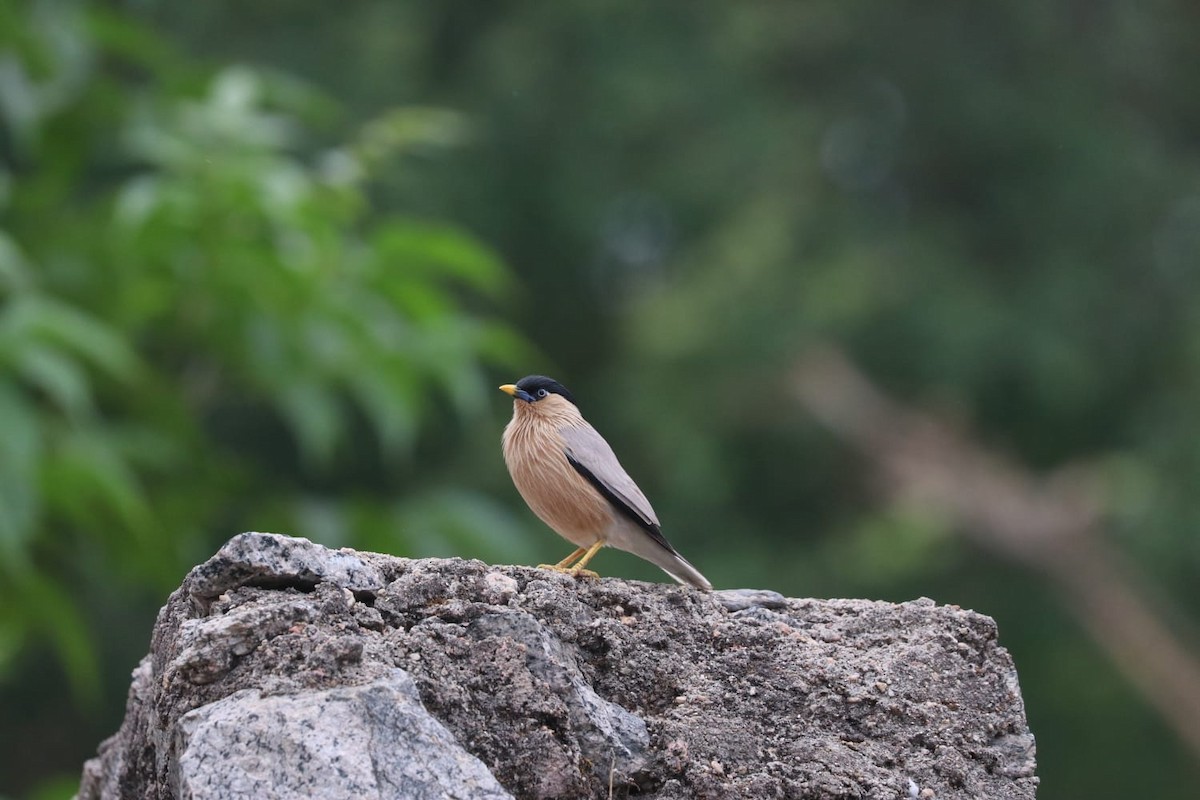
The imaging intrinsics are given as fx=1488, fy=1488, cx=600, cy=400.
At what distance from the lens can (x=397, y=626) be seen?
2.95 metres

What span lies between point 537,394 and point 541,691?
229 cm

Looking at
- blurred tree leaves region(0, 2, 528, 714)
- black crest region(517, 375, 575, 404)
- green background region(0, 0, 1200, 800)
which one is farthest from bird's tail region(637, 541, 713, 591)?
green background region(0, 0, 1200, 800)

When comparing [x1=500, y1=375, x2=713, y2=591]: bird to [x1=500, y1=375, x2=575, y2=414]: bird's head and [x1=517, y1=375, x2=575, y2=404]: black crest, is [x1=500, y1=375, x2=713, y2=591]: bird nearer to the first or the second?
[x1=500, y1=375, x2=575, y2=414]: bird's head

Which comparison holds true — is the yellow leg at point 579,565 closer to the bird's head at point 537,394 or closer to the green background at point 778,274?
the bird's head at point 537,394

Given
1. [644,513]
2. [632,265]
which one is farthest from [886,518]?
[644,513]

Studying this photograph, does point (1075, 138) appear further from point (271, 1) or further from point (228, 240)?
point (228, 240)

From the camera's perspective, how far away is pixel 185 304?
21.5ft

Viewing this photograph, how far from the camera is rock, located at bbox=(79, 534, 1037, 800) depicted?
261cm

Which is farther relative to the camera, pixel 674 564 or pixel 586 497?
pixel 586 497

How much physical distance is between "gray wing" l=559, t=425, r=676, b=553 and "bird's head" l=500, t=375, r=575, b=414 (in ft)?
1.29

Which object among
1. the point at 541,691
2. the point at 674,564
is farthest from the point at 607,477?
the point at 541,691

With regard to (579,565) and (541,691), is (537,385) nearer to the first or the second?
(579,565)

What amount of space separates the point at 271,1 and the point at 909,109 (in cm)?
668

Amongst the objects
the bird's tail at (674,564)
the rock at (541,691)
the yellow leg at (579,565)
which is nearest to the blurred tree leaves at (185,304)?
the yellow leg at (579,565)
